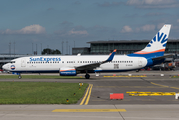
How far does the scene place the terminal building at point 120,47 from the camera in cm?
12375

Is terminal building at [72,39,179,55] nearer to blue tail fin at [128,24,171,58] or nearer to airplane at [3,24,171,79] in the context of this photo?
blue tail fin at [128,24,171,58]

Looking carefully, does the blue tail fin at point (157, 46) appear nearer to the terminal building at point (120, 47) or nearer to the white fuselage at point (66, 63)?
the white fuselage at point (66, 63)

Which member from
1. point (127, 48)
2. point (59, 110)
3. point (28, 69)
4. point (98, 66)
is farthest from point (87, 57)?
point (127, 48)

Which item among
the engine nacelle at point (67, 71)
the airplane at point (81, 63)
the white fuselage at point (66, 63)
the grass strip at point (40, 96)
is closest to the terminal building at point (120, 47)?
the airplane at point (81, 63)

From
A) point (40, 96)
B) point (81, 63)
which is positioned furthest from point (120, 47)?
point (40, 96)

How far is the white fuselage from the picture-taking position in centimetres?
4694

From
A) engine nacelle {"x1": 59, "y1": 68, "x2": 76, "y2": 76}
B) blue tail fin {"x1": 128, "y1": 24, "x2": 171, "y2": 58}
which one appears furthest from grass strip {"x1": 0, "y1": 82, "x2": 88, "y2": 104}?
blue tail fin {"x1": 128, "y1": 24, "x2": 171, "y2": 58}

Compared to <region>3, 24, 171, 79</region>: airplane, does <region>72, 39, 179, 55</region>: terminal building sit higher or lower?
higher

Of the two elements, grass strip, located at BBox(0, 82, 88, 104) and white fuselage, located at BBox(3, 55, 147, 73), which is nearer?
grass strip, located at BBox(0, 82, 88, 104)

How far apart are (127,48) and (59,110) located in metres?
114

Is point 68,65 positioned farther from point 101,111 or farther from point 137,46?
point 137,46

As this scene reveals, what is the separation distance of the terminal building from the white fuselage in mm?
73646

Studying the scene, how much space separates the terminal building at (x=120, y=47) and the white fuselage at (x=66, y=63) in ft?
242

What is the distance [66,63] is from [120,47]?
83723 millimetres
